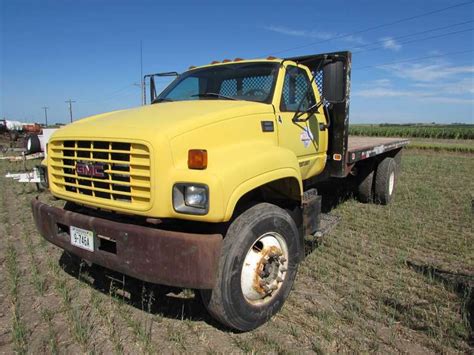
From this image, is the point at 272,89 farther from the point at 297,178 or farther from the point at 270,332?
the point at 270,332

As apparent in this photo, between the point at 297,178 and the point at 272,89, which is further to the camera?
the point at 272,89

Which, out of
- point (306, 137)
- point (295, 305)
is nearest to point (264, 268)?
point (295, 305)

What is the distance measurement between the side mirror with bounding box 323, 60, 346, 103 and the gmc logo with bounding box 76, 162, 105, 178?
225 centimetres

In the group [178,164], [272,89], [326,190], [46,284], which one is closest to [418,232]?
[326,190]

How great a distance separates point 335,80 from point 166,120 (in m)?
1.78

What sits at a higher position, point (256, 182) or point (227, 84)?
point (227, 84)

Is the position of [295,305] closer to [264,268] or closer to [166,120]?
[264,268]

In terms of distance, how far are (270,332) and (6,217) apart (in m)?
5.13

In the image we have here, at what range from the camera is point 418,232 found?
5320 millimetres

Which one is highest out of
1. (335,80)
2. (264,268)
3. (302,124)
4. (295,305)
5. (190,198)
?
(335,80)

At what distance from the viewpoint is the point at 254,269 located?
280cm

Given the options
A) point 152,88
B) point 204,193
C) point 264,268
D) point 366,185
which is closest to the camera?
point 204,193

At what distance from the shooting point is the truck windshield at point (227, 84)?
3695 millimetres

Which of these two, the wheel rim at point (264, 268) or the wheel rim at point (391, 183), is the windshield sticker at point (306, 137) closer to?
the wheel rim at point (264, 268)
